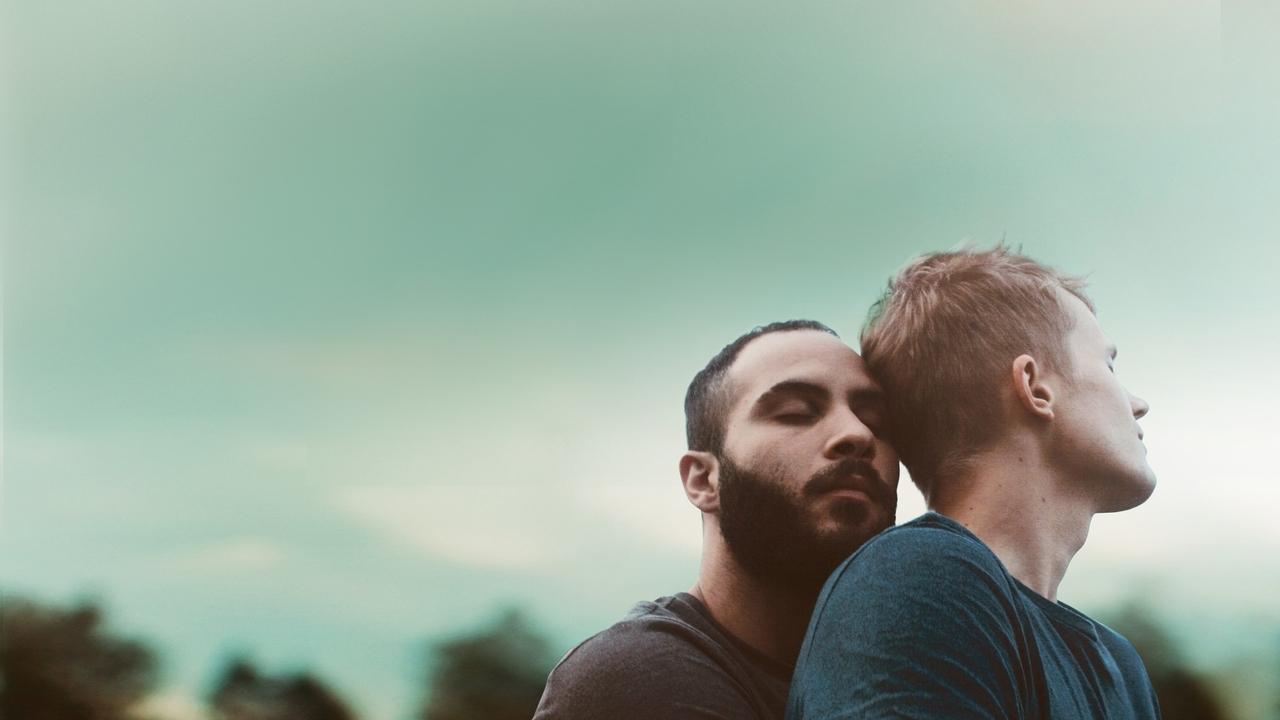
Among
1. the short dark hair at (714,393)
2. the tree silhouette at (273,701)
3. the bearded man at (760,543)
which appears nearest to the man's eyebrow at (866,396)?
the bearded man at (760,543)

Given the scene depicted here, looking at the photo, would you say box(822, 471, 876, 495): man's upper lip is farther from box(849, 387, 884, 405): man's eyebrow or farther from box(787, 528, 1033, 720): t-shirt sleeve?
box(787, 528, 1033, 720): t-shirt sleeve

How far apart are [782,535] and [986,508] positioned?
35 cm

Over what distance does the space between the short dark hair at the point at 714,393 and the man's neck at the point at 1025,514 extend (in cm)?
50

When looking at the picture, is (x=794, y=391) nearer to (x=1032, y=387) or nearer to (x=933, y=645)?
(x=1032, y=387)

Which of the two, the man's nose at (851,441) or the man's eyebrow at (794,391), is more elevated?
the man's eyebrow at (794,391)

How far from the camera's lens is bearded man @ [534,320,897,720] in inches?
61.9

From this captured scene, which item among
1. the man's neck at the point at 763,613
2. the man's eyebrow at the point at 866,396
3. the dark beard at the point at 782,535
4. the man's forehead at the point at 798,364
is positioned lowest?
the man's neck at the point at 763,613

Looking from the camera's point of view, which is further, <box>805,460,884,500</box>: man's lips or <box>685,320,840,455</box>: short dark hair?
<box>685,320,840,455</box>: short dark hair

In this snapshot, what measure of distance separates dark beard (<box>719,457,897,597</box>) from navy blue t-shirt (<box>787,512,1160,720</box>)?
365 mm

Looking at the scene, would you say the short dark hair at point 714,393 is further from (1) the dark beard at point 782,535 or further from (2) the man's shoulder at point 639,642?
(2) the man's shoulder at point 639,642

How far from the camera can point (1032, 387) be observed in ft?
4.67

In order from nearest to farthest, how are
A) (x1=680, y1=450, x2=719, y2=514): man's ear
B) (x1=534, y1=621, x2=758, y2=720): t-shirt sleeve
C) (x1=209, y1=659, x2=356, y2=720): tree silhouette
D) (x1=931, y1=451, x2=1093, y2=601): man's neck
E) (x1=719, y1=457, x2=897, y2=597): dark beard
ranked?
(x1=931, y1=451, x2=1093, y2=601): man's neck → (x1=534, y1=621, x2=758, y2=720): t-shirt sleeve → (x1=719, y1=457, x2=897, y2=597): dark beard → (x1=680, y1=450, x2=719, y2=514): man's ear → (x1=209, y1=659, x2=356, y2=720): tree silhouette

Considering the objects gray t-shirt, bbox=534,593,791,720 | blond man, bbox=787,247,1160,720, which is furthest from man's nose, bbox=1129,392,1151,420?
gray t-shirt, bbox=534,593,791,720

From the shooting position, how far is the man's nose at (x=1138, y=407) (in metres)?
1.50
